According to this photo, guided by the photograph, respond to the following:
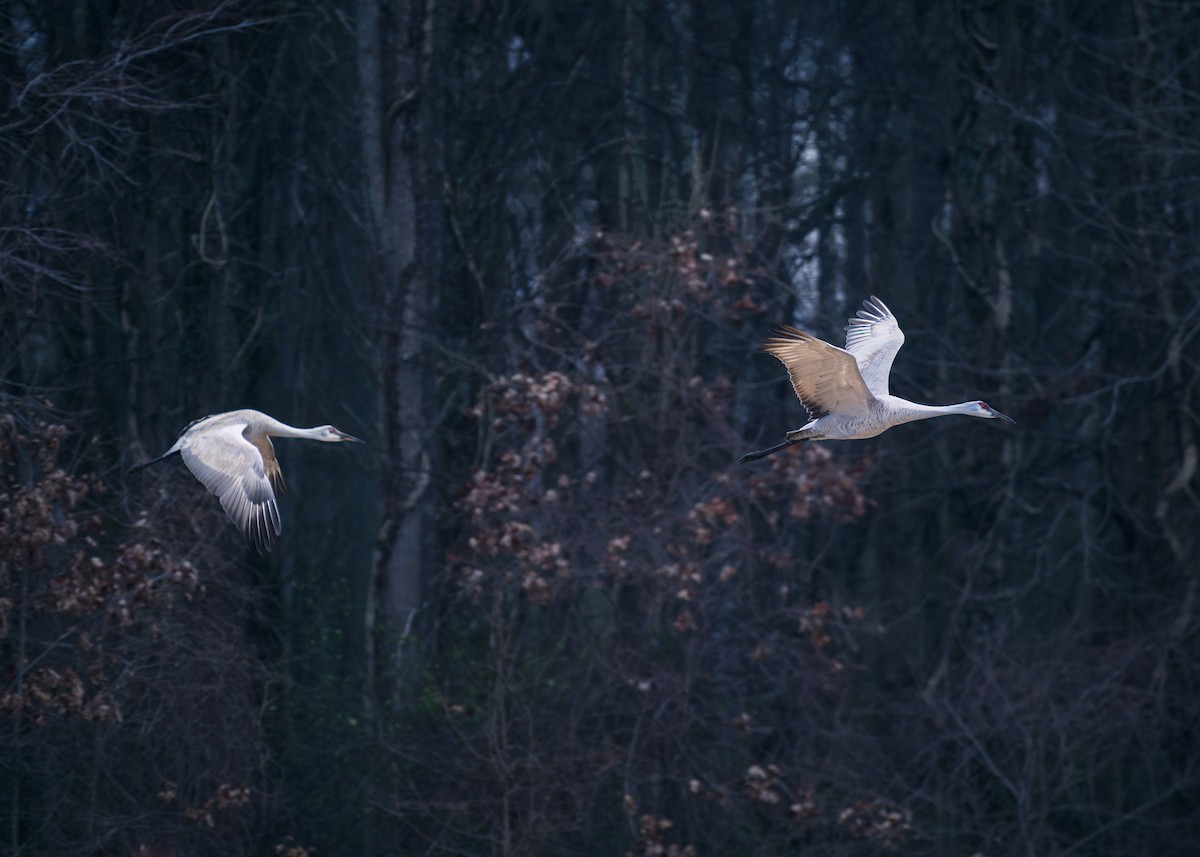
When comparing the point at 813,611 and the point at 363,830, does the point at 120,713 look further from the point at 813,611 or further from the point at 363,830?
the point at 813,611

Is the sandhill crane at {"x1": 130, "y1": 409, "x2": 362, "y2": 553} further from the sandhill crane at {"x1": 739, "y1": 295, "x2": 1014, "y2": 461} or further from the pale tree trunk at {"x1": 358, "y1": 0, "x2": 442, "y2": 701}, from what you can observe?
the pale tree trunk at {"x1": 358, "y1": 0, "x2": 442, "y2": 701}

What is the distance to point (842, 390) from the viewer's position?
8.36 meters

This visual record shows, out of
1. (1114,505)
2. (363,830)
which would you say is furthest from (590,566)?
(1114,505)

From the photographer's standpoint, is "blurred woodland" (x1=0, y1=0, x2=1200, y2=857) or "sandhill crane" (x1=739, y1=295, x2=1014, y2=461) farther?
Result: "blurred woodland" (x1=0, y1=0, x2=1200, y2=857)

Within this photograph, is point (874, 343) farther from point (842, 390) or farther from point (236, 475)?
point (236, 475)

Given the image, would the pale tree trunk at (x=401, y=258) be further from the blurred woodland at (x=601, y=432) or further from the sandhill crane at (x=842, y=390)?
the sandhill crane at (x=842, y=390)

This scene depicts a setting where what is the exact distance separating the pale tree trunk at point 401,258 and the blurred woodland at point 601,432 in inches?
1.6

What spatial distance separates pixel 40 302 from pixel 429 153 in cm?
407

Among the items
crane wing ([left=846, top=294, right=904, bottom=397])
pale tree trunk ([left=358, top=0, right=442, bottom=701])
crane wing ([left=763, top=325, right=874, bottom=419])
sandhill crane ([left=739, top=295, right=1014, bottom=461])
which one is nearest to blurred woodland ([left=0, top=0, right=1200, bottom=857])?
pale tree trunk ([left=358, top=0, right=442, bottom=701])

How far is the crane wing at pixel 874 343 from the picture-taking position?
Answer: 9.12 metres

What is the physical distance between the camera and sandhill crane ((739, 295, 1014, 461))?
319 inches

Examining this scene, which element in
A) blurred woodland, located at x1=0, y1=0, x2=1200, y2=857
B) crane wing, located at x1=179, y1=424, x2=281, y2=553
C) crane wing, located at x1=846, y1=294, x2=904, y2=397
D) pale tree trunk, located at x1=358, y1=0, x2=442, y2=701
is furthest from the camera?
pale tree trunk, located at x1=358, y1=0, x2=442, y2=701

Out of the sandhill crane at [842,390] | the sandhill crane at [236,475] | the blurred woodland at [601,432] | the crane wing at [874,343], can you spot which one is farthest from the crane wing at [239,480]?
the crane wing at [874,343]

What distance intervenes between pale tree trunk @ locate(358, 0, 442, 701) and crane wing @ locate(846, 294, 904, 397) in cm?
478
